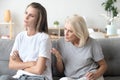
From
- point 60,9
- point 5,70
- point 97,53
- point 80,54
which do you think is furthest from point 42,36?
point 60,9

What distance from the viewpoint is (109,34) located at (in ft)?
11.8

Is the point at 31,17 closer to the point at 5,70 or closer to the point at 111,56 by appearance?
the point at 5,70

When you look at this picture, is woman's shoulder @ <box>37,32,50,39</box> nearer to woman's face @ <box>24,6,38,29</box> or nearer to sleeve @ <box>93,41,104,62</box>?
woman's face @ <box>24,6,38,29</box>

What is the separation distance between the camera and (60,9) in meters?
5.75

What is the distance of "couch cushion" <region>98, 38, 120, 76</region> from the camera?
195 cm

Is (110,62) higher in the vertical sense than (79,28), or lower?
lower

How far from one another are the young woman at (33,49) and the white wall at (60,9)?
399cm

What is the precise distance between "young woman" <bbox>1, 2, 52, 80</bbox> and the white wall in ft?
13.1

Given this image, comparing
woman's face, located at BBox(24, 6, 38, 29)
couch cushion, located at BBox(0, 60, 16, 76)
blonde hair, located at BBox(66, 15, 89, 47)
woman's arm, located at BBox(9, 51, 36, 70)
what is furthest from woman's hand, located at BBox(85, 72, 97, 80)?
couch cushion, located at BBox(0, 60, 16, 76)

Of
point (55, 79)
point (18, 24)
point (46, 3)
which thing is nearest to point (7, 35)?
point (18, 24)

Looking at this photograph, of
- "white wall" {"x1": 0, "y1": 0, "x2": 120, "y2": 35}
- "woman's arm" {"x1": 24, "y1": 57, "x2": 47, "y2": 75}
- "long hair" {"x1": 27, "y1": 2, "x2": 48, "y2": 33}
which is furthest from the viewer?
"white wall" {"x1": 0, "y1": 0, "x2": 120, "y2": 35}

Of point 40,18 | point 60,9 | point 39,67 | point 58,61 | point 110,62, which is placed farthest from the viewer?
point 60,9

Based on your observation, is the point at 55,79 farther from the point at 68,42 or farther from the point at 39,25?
the point at 39,25

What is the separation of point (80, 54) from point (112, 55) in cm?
35
